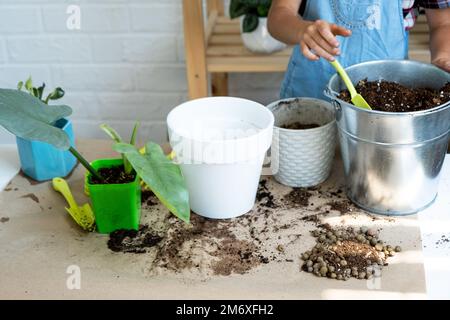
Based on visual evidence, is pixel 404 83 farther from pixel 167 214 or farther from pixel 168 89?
pixel 168 89

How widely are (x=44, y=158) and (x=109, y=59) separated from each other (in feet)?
2.63

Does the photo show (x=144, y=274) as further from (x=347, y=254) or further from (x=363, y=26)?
(x=363, y=26)

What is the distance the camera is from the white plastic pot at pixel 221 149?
806 mm

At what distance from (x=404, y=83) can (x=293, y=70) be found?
0.28 meters

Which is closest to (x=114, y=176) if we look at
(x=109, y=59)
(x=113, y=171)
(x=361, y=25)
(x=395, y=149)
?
(x=113, y=171)

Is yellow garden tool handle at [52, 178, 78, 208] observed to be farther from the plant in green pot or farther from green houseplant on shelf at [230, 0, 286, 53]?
green houseplant on shelf at [230, 0, 286, 53]

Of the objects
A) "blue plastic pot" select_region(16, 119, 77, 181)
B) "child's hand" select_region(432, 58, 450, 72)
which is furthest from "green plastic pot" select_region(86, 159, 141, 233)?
"child's hand" select_region(432, 58, 450, 72)

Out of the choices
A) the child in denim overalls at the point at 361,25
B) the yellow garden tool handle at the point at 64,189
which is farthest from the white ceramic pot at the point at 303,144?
the yellow garden tool handle at the point at 64,189

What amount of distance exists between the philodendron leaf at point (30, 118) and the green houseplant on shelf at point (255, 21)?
70 centimetres

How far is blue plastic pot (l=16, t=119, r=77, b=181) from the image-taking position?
38.8 inches

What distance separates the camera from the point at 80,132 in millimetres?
1876

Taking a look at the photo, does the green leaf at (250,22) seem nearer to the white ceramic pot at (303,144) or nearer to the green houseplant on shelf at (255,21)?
the green houseplant on shelf at (255,21)

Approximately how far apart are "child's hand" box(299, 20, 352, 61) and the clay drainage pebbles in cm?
26
